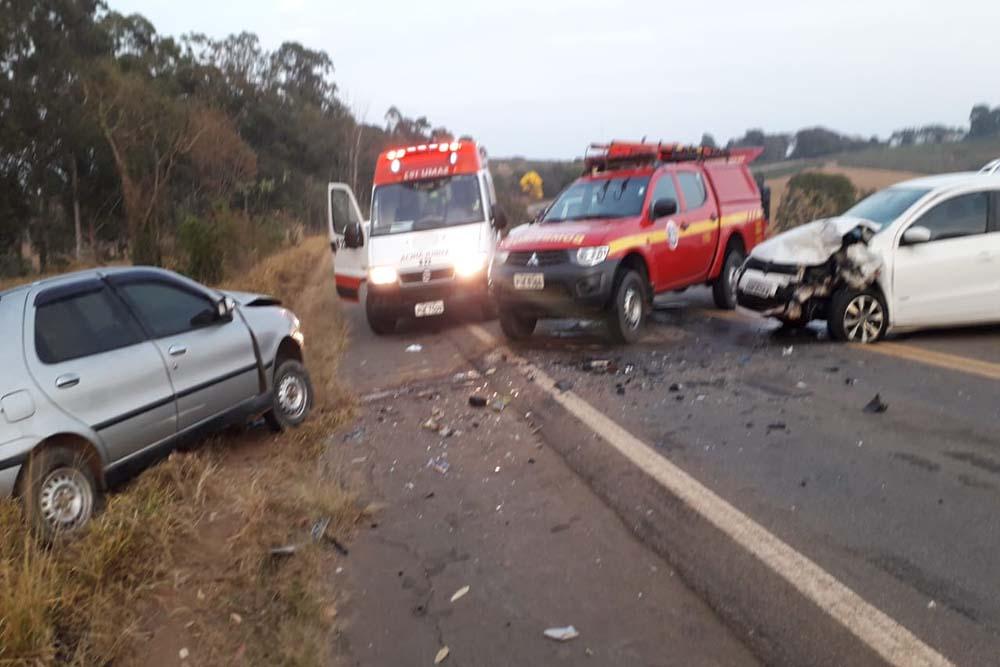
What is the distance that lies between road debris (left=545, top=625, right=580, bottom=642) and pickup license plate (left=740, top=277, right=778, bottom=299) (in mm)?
6156

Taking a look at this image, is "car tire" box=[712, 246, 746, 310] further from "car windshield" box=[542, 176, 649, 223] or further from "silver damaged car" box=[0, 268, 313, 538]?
"silver damaged car" box=[0, 268, 313, 538]

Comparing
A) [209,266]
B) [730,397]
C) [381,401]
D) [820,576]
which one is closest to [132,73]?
[209,266]

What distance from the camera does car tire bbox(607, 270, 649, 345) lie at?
967 cm

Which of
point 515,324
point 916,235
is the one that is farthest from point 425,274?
point 916,235

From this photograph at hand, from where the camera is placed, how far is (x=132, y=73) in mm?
36000

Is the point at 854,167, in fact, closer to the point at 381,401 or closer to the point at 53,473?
the point at 381,401

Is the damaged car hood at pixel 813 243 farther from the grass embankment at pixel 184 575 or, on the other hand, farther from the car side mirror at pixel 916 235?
the grass embankment at pixel 184 575

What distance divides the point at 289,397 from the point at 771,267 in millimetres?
5192

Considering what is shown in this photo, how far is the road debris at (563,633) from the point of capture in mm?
3723

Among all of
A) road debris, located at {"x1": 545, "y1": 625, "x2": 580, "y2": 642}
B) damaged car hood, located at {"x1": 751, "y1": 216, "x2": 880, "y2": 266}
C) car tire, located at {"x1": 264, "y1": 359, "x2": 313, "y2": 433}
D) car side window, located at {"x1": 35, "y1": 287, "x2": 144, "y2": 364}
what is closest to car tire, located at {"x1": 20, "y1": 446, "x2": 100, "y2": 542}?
car side window, located at {"x1": 35, "y1": 287, "x2": 144, "y2": 364}

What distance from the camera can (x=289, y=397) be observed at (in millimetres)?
7414

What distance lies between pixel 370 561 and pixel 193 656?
3.61 ft

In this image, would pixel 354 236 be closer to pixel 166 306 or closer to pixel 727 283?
pixel 727 283

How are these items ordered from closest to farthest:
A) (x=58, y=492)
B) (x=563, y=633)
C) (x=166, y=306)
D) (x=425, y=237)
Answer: (x=563, y=633), (x=58, y=492), (x=166, y=306), (x=425, y=237)
